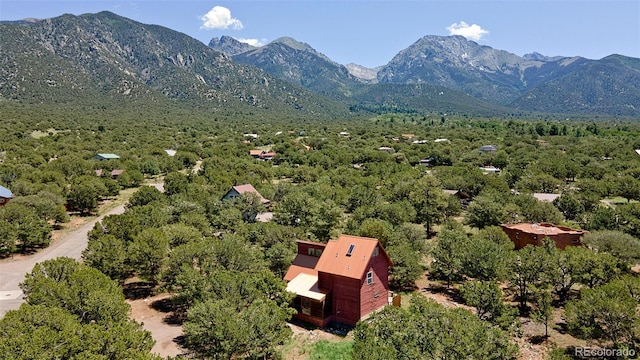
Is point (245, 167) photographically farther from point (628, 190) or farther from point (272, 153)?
point (628, 190)

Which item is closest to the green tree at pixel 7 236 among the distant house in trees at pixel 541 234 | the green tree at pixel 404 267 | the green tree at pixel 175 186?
the green tree at pixel 175 186

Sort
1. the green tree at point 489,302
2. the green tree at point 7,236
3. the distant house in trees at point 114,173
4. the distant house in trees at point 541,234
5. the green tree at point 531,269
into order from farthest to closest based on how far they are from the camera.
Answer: the distant house in trees at point 114,173
the distant house in trees at point 541,234
the green tree at point 7,236
the green tree at point 531,269
the green tree at point 489,302

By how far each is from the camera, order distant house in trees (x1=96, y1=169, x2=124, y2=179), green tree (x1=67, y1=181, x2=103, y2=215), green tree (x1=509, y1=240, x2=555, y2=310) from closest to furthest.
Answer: green tree (x1=509, y1=240, x2=555, y2=310) < green tree (x1=67, y1=181, x2=103, y2=215) < distant house in trees (x1=96, y1=169, x2=124, y2=179)

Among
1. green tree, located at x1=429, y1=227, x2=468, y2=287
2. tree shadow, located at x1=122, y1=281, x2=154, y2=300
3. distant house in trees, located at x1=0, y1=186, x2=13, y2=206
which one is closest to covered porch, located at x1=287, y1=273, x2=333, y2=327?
green tree, located at x1=429, y1=227, x2=468, y2=287

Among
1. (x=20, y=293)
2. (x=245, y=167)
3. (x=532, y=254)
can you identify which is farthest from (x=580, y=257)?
(x=245, y=167)

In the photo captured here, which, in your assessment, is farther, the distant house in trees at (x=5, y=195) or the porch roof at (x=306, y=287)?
the distant house in trees at (x=5, y=195)

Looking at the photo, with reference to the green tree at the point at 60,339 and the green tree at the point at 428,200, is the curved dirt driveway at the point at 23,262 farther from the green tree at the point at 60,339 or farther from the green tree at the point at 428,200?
the green tree at the point at 428,200

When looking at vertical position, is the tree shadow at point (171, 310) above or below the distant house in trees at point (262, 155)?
below

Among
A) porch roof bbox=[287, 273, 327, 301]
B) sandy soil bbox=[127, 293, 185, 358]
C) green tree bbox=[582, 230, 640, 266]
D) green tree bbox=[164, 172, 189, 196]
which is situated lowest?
sandy soil bbox=[127, 293, 185, 358]

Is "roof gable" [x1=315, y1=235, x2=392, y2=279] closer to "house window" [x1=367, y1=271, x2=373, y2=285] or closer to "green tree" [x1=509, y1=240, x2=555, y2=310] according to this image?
"house window" [x1=367, y1=271, x2=373, y2=285]
